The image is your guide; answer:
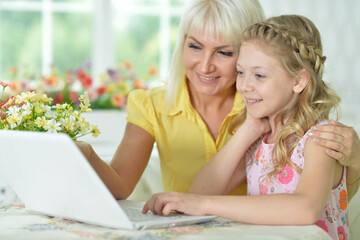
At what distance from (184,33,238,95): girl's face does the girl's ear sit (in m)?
0.40

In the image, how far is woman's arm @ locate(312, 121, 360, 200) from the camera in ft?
5.49

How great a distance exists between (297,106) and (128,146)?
0.73 meters

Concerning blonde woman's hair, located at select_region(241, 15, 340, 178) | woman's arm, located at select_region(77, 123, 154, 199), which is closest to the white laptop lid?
woman's arm, located at select_region(77, 123, 154, 199)

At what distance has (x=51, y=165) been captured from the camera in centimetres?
128

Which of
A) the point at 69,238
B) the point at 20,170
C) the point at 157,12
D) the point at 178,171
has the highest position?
the point at 157,12

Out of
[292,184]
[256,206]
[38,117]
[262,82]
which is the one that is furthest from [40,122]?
[292,184]

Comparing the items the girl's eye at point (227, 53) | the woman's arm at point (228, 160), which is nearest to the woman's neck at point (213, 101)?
the girl's eye at point (227, 53)

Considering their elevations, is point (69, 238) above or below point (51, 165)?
below

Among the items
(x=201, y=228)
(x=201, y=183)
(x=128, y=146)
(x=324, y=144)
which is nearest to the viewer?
(x=201, y=228)

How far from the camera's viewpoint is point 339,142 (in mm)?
1704

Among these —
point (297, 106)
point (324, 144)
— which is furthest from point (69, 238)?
point (297, 106)

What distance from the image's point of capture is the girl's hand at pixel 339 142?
65.8 inches

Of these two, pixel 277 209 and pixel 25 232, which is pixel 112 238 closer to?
pixel 25 232

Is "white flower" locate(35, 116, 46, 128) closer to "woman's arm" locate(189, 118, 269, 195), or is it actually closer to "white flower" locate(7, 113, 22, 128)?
"white flower" locate(7, 113, 22, 128)
